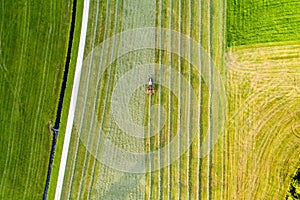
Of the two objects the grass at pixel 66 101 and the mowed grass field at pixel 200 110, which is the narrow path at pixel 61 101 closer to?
the grass at pixel 66 101

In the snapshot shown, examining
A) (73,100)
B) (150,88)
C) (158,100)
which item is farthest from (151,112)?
(73,100)

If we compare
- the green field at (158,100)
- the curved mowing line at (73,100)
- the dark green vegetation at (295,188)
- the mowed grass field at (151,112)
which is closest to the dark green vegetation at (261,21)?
the green field at (158,100)

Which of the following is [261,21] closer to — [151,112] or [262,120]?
[262,120]

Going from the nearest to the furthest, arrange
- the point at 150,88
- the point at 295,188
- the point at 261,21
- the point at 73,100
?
1. the point at 295,188
2. the point at 261,21
3. the point at 150,88
4. the point at 73,100

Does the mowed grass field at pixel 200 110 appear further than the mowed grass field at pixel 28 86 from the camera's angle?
No

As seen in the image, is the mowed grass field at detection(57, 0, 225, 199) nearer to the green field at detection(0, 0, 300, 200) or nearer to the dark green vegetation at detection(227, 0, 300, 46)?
the green field at detection(0, 0, 300, 200)

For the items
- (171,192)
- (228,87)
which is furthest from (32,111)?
(228,87)

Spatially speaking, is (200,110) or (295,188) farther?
(200,110)
